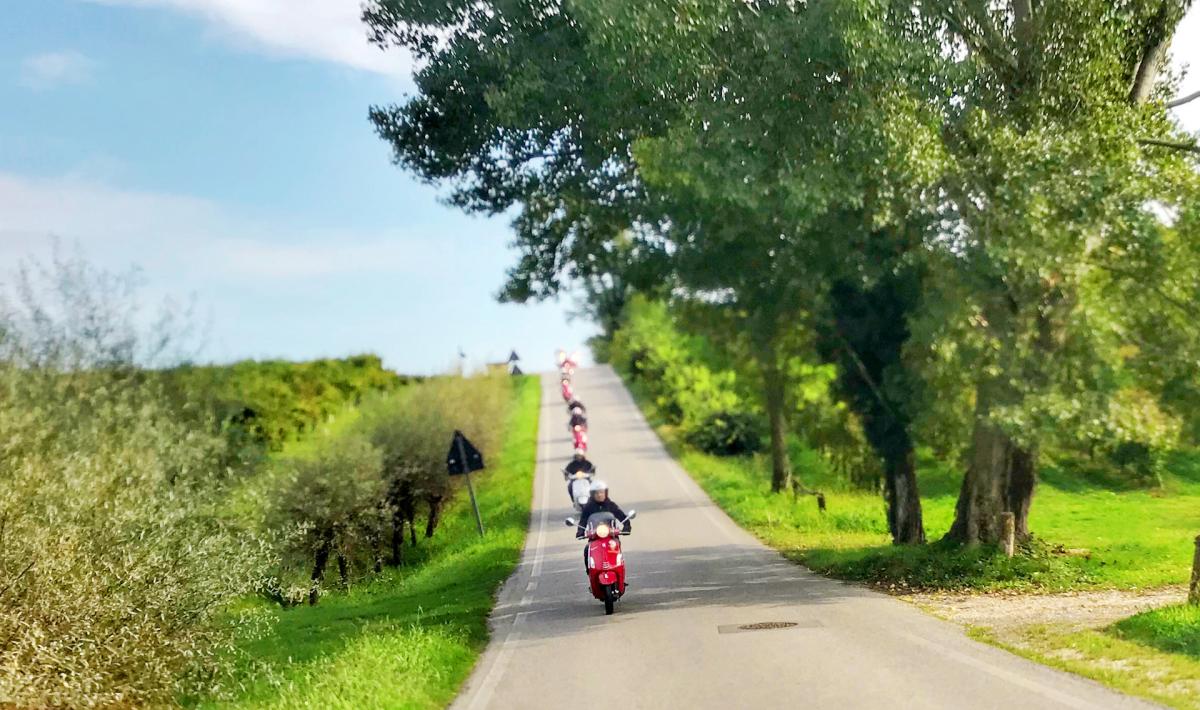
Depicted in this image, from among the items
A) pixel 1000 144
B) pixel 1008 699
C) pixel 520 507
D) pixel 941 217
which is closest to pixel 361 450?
pixel 520 507

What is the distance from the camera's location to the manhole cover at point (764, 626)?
45.3 ft

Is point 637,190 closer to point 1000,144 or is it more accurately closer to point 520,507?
point 1000,144

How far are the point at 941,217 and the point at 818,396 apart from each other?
17.8 m

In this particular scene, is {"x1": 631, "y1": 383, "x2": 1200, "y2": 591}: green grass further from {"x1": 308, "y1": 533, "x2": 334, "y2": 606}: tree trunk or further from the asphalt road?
{"x1": 308, "y1": 533, "x2": 334, "y2": 606}: tree trunk

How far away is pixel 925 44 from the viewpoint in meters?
15.1

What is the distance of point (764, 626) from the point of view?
1402 cm

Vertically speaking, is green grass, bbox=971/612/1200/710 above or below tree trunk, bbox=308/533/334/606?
above

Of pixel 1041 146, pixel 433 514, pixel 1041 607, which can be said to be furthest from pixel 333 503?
pixel 1041 146

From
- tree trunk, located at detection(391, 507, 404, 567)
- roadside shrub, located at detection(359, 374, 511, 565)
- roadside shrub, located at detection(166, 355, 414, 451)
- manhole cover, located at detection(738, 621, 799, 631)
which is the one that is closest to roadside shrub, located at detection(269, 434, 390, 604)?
roadside shrub, located at detection(359, 374, 511, 565)

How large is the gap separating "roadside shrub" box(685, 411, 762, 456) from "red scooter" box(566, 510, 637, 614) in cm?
3484

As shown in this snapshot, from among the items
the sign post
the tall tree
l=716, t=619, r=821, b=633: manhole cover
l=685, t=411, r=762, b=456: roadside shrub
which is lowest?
l=716, t=619, r=821, b=633: manhole cover

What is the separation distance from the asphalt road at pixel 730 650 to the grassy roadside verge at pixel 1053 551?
2.01ft

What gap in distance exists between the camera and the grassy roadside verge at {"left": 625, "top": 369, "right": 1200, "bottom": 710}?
36.4 feet

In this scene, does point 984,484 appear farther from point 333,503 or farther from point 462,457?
point 333,503
